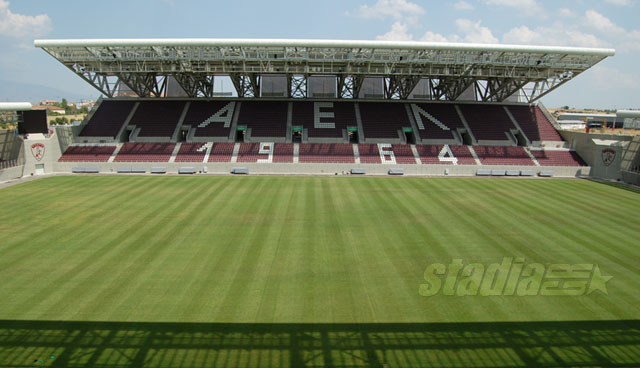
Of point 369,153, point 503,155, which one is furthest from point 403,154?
point 503,155

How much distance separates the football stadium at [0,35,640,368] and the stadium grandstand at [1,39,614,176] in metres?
0.24

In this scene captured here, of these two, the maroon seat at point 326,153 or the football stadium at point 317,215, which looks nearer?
the football stadium at point 317,215

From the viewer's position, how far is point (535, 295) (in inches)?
501

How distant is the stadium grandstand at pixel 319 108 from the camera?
36062 millimetres

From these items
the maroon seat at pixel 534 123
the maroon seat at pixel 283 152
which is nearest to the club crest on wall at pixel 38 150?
the maroon seat at pixel 283 152

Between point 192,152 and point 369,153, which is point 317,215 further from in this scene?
point 192,152

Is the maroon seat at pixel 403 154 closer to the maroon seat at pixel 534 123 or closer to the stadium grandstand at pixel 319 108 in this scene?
the stadium grandstand at pixel 319 108

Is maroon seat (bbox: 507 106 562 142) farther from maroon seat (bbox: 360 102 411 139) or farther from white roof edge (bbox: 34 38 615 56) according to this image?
maroon seat (bbox: 360 102 411 139)

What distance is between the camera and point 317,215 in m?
22.2

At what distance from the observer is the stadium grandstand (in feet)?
118

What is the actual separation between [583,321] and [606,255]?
22.6 feet

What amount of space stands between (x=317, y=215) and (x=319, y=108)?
86.5ft

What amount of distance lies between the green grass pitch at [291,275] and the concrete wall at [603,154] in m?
12.4

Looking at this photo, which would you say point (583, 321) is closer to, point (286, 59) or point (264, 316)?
point (264, 316)
